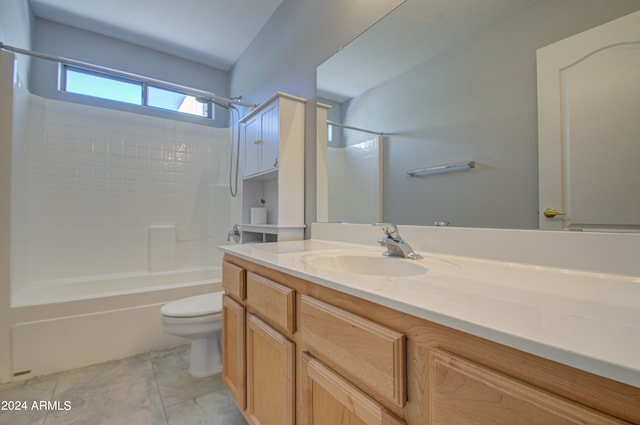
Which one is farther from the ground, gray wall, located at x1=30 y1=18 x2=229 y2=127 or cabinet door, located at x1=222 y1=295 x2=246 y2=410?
gray wall, located at x1=30 y1=18 x2=229 y2=127

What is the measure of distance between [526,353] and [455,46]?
111 centimetres

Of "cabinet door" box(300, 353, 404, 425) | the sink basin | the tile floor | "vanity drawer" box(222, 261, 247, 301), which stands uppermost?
the sink basin

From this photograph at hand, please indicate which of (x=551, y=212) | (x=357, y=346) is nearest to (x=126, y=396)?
(x=357, y=346)

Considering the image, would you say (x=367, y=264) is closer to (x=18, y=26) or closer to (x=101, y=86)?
(x=18, y=26)

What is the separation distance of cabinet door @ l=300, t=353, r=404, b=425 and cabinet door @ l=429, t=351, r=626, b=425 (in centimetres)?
13

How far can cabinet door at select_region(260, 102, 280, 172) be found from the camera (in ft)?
6.03

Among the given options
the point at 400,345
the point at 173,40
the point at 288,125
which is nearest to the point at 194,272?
the point at 288,125

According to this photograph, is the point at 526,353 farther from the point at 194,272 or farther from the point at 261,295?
the point at 194,272

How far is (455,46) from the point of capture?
41.8 inches

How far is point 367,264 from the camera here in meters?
1.09

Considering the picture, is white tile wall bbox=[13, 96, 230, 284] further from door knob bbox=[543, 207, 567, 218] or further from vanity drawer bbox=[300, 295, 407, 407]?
door knob bbox=[543, 207, 567, 218]

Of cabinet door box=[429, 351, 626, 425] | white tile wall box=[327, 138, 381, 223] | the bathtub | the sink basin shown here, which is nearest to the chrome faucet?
the sink basin

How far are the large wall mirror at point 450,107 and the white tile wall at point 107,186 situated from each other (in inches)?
82.1

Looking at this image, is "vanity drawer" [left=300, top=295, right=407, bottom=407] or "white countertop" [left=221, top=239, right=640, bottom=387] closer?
"white countertop" [left=221, top=239, right=640, bottom=387]
